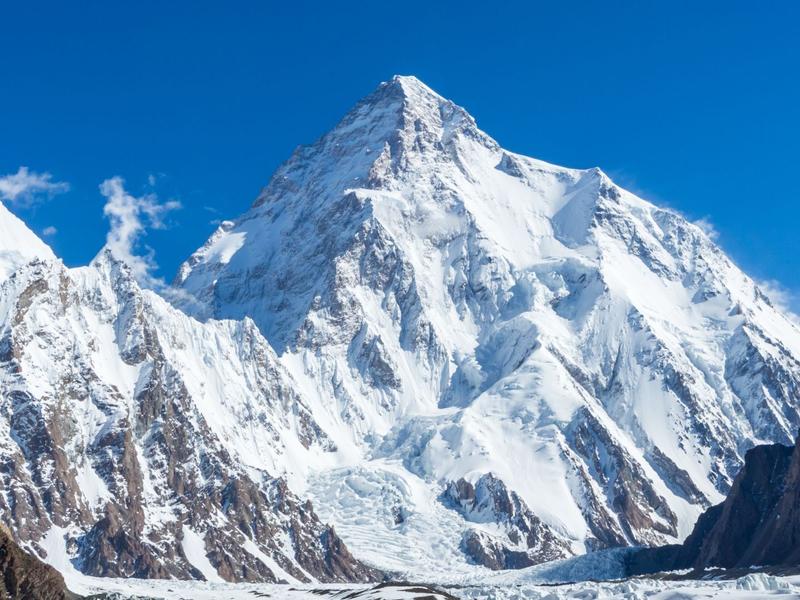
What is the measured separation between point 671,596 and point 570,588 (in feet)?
124

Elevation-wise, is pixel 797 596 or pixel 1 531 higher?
pixel 797 596

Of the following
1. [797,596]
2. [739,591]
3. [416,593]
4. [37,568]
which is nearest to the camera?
[797,596]

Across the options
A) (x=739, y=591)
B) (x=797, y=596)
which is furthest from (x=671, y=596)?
(x=797, y=596)

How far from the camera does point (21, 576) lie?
158 m

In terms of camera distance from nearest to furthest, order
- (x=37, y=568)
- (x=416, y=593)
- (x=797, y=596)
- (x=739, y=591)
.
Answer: (x=797, y=596) < (x=739, y=591) < (x=37, y=568) < (x=416, y=593)

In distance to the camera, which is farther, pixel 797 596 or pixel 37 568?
pixel 37 568

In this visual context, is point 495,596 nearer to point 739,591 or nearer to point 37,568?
point 739,591

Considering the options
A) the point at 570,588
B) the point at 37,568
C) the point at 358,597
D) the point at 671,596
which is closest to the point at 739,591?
the point at 671,596

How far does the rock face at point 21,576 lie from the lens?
154875 mm

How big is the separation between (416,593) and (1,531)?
58518 mm

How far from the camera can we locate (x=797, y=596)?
139750 mm

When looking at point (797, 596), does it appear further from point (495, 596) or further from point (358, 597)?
point (358, 597)

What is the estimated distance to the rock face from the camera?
508 ft

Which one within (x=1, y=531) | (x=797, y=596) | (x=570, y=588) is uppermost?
(x=570, y=588)
